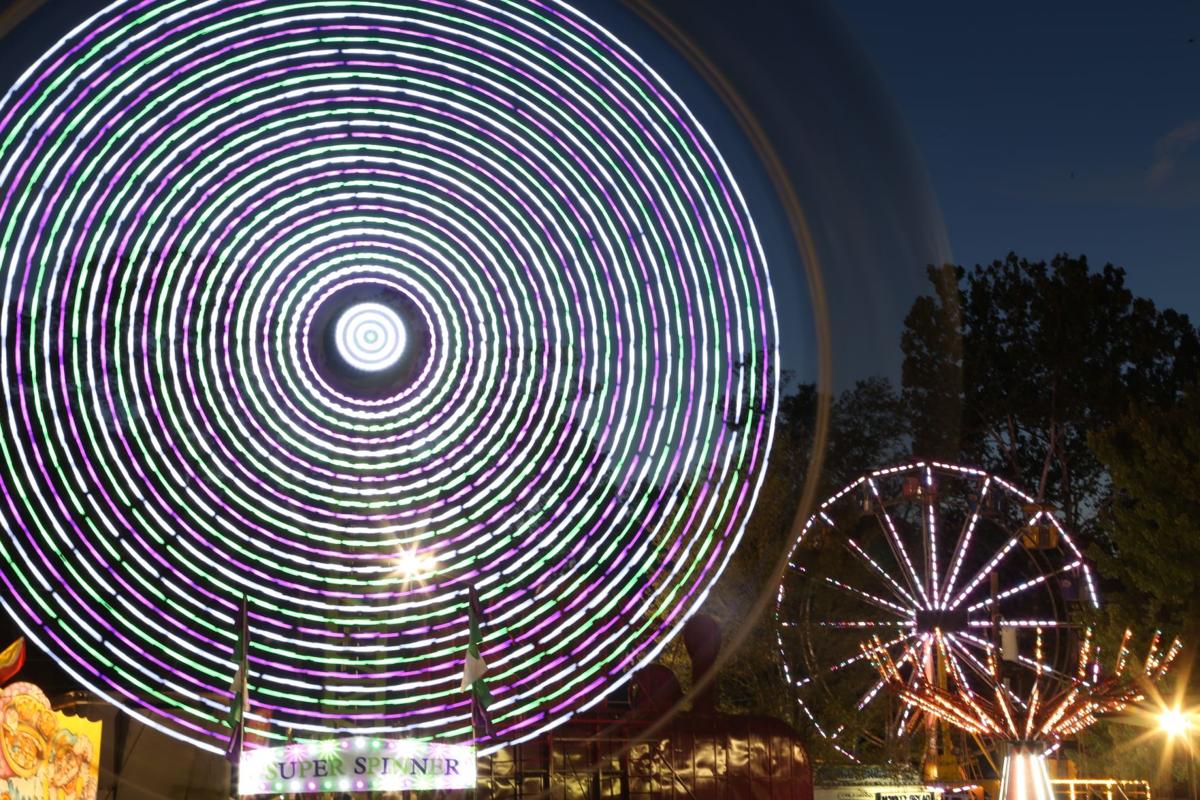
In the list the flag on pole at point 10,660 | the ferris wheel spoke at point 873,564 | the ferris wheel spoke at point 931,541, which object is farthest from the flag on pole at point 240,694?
the ferris wheel spoke at point 931,541

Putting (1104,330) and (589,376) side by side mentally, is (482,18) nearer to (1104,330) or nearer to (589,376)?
(589,376)

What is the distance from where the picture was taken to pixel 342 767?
1527cm

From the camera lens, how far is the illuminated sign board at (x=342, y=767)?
15164 millimetres

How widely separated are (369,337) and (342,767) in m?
4.61

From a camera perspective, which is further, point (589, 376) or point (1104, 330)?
point (1104, 330)

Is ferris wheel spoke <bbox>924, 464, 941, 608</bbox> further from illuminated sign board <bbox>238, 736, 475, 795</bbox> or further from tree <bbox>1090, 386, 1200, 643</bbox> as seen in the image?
illuminated sign board <bbox>238, 736, 475, 795</bbox>

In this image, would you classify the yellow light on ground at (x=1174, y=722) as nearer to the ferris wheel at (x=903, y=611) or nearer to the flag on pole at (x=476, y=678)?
the ferris wheel at (x=903, y=611)

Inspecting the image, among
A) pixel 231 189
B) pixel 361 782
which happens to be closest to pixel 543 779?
pixel 361 782

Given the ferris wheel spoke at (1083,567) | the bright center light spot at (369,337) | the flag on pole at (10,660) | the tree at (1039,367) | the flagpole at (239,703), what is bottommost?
the flagpole at (239,703)

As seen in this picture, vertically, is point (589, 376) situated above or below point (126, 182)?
below

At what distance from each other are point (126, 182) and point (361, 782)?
22.4 feet

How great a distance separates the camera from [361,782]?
15.4 m

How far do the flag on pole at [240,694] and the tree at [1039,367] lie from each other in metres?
30.2

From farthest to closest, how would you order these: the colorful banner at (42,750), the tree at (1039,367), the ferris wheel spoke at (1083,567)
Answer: the tree at (1039,367) < the ferris wheel spoke at (1083,567) < the colorful banner at (42,750)
